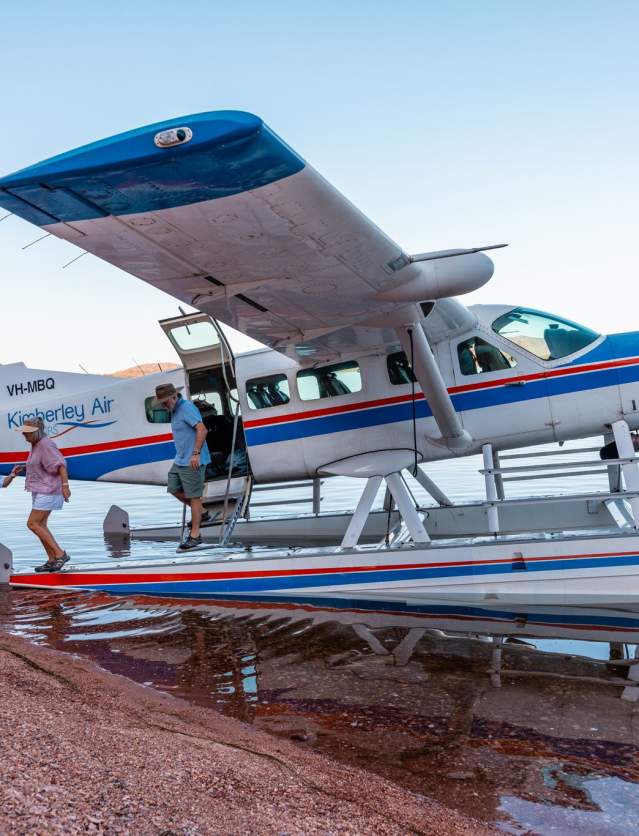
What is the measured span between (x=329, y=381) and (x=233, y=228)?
3551 mm

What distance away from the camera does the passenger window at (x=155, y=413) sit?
962 centimetres

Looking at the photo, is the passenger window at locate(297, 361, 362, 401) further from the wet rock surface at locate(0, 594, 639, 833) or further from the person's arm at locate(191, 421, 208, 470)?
the wet rock surface at locate(0, 594, 639, 833)

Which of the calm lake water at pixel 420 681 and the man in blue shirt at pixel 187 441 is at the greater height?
the man in blue shirt at pixel 187 441

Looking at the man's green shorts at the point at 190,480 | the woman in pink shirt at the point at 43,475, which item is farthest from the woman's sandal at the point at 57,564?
the man's green shorts at the point at 190,480

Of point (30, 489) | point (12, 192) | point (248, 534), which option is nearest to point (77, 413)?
point (30, 489)

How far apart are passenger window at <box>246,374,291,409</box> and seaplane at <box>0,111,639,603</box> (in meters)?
0.02

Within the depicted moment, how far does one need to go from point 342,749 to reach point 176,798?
138 cm

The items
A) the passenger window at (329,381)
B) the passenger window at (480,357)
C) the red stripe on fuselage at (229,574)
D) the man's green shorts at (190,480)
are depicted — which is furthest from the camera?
the passenger window at (329,381)

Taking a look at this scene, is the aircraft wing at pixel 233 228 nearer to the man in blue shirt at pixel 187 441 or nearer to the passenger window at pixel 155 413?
the man in blue shirt at pixel 187 441

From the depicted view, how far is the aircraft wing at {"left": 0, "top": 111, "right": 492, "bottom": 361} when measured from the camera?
14.8 ft

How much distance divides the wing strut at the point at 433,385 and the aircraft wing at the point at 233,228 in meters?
0.30

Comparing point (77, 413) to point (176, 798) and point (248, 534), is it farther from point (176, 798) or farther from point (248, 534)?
point (176, 798)

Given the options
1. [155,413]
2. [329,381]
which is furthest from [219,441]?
[329,381]

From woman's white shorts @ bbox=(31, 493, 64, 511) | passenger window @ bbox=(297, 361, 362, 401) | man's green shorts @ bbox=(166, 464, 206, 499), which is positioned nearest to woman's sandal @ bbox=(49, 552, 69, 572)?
woman's white shorts @ bbox=(31, 493, 64, 511)
